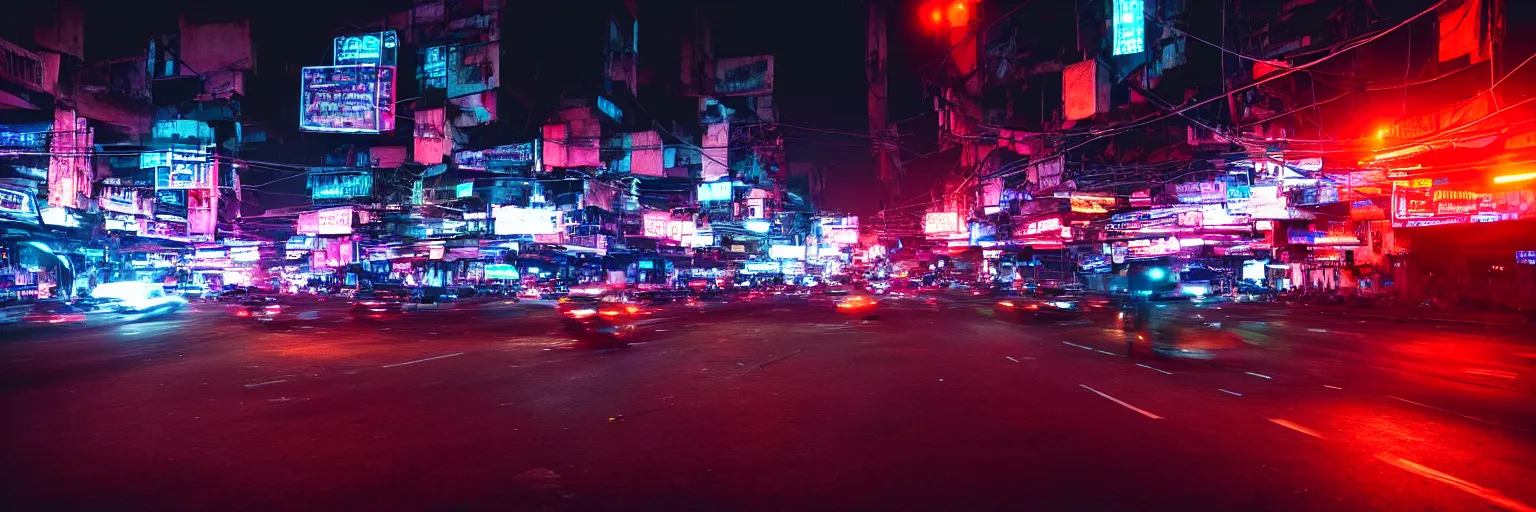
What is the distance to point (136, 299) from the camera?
109ft

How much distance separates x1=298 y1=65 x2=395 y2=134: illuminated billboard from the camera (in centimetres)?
2709

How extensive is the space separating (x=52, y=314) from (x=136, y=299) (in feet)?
23.9

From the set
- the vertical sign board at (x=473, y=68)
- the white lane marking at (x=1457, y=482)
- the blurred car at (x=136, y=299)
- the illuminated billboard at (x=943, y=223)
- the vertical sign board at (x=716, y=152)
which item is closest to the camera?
the white lane marking at (x=1457, y=482)

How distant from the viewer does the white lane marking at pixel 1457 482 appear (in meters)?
4.79

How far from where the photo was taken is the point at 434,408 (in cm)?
844

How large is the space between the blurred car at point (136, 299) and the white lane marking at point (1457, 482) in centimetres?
4223

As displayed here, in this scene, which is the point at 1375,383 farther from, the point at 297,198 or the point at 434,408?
the point at 297,198

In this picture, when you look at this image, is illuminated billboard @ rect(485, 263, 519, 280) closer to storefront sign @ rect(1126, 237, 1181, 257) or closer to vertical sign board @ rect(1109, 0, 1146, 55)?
storefront sign @ rect(1126, 237, 1181, 257)

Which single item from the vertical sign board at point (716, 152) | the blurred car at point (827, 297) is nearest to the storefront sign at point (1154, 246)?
the blurred car at point (827, 297)

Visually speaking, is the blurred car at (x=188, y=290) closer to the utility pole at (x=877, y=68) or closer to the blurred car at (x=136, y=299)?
the blurred car at (x=136, y=299)

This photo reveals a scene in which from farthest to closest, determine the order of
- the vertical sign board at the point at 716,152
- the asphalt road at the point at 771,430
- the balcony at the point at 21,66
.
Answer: the vertical sign board at the point at 716,152 < the balcony at the point at 21,66 < the asphalt road at the point at 771,430

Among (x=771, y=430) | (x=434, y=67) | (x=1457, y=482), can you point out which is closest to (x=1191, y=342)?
(x=1457, y=482)

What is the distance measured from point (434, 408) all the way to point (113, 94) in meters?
34.5

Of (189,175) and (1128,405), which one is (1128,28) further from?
(189,175)
